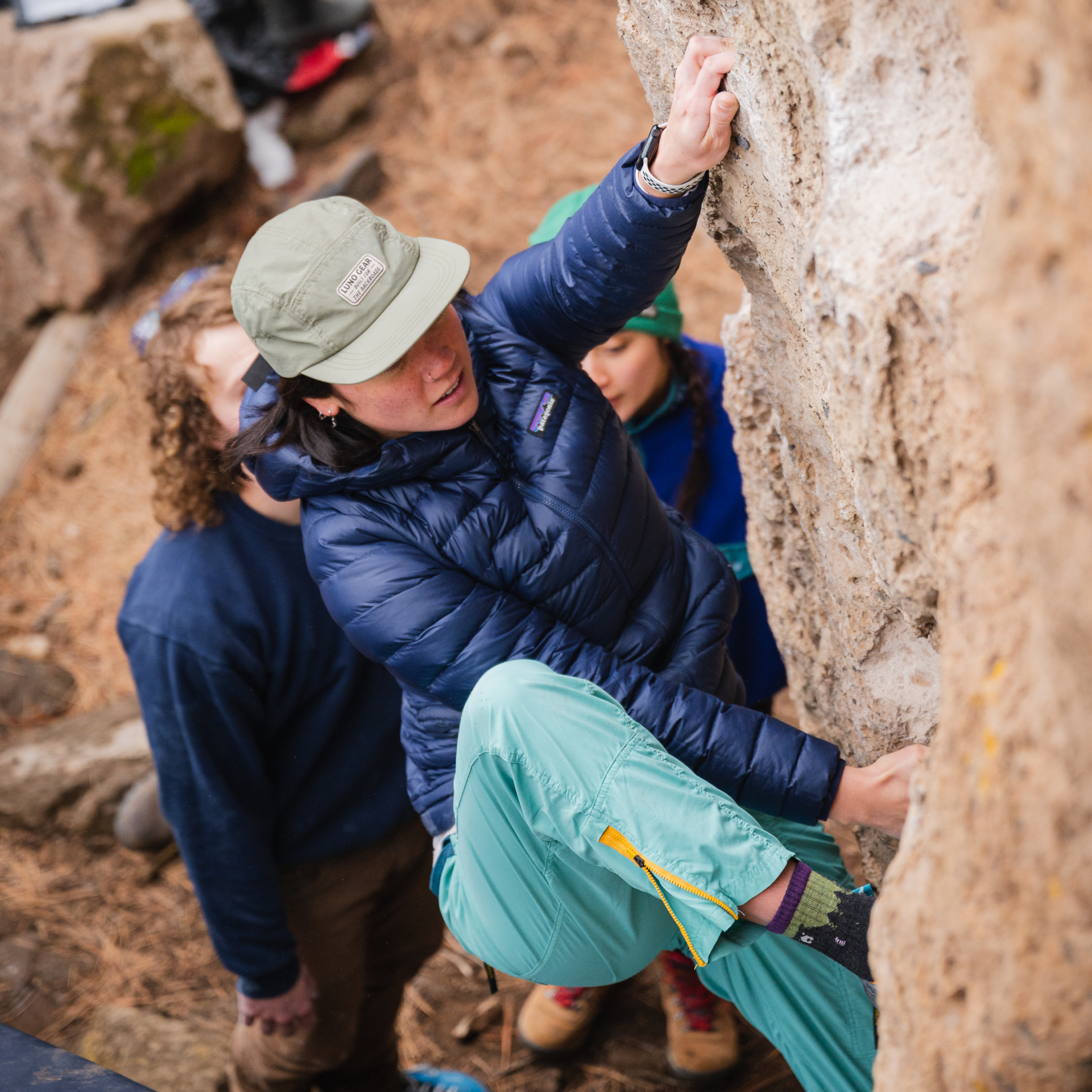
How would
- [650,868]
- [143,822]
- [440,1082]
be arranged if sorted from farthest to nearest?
[143,822] < [440,1082] < [650,868]

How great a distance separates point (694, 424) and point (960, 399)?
5.14 ft

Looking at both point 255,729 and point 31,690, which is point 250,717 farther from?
point 31,690

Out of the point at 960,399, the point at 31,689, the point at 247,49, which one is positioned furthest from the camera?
the point at 247,49

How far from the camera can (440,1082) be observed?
2.84m

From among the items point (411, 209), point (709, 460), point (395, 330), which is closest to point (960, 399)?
point (395, 330)

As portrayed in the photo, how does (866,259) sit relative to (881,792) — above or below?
above

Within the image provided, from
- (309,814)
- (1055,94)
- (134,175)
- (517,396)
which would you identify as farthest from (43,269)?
(1055,94)

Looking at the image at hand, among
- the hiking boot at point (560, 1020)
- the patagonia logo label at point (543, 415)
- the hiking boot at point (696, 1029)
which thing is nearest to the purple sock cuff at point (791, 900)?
the patagonia logo label at point (543, 415)

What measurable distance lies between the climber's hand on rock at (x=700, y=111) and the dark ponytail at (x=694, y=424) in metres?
1.07

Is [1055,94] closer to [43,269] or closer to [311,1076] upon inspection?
[311,1076]

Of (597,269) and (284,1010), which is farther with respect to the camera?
(284,1010)

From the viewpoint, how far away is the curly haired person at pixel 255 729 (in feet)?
7.41

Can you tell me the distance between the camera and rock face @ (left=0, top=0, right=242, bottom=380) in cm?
540

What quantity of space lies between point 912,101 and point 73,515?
16.5ft
